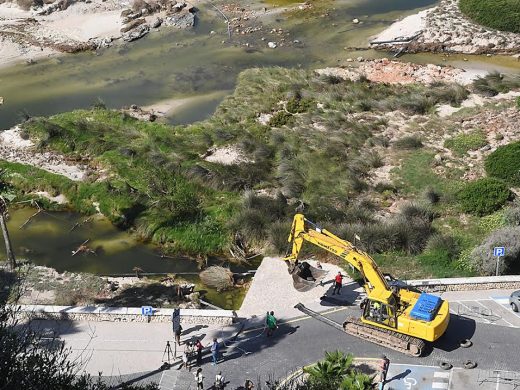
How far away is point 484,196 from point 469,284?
765 cm

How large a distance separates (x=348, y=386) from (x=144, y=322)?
950cm

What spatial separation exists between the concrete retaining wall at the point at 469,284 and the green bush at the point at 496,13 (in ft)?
120

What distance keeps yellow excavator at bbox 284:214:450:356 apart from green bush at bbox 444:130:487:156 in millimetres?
16431

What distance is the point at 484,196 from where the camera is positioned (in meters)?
35.7

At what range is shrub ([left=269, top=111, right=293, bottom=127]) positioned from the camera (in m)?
45.8

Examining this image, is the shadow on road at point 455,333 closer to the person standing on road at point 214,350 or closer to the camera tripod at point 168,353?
the person standing on road at point 214,350

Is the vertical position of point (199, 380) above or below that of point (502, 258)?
above

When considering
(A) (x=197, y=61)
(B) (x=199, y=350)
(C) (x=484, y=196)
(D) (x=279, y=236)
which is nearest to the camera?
(B) (x=199, y=350)

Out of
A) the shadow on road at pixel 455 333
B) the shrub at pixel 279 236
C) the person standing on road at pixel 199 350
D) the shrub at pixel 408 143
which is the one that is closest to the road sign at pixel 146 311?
the person standing on road at pixel 199 350

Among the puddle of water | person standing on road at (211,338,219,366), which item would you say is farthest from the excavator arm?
person standing on road at (211,338,219,366)

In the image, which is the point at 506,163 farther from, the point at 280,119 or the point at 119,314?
the point at 119,314

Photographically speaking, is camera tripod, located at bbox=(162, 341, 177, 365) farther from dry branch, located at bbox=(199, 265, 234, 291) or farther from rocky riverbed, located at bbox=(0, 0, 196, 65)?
rocky riverbed, located at bbox=(0, 0, 196, 65)

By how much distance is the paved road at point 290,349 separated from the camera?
993 inches

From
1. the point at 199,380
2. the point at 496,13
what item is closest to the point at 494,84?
the point at 496,13
